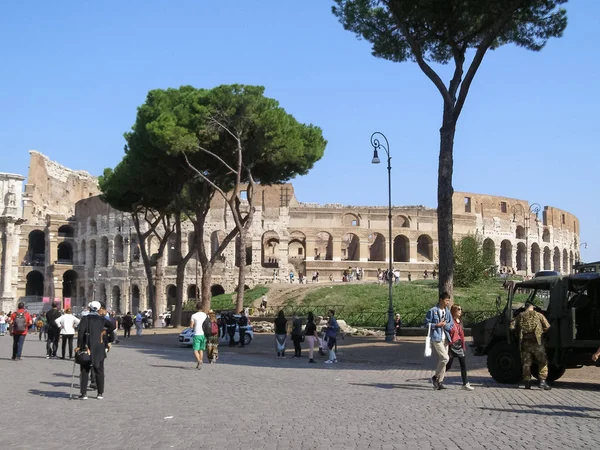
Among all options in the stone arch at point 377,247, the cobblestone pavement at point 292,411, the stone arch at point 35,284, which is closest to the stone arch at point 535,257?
the stone arch at point 377,247

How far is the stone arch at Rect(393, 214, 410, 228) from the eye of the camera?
176ft

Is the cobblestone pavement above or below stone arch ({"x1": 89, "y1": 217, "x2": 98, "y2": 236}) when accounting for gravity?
below

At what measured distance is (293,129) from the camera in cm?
3002

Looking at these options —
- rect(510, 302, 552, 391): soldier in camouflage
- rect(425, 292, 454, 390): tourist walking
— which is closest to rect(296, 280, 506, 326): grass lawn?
rect(510, 302, 552, 391): soldier in camouflage

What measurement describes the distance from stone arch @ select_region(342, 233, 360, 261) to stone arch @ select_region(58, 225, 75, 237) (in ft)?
75.1

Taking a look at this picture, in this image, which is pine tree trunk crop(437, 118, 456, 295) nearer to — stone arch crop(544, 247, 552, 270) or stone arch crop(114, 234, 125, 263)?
stone arch crop(114, 234, 125, 263)

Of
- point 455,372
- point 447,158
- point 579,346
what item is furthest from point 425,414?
point 447,158

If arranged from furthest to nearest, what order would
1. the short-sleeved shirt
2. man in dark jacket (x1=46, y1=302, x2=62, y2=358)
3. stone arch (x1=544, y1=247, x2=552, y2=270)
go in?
stone arch (x1=544, y1=247, x2=552, y2=270) → man in dark jacket (x1=46, y1=302, x2=62, y2=358) → the short-sleeved shirt

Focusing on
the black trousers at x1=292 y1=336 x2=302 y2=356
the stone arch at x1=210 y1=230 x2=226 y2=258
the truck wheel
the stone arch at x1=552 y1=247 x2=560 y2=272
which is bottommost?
the black trousers at x1=292 y1=336 x2=302 y2=356

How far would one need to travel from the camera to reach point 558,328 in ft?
35.9

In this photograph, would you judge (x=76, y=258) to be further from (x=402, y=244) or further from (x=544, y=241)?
(x=544, y=241)

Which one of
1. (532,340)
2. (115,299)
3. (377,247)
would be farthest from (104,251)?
(532,340)

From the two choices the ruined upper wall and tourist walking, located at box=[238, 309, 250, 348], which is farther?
the ruined upper wall

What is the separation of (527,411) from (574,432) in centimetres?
138
